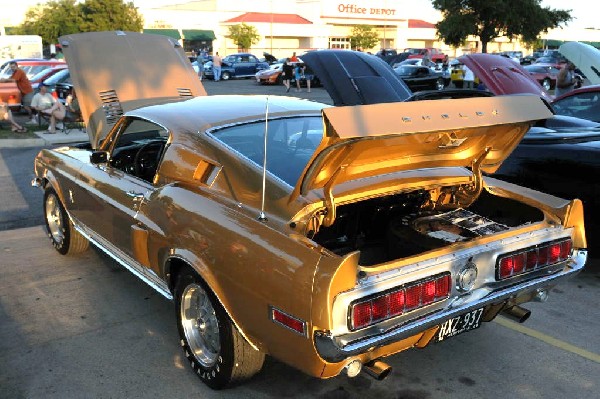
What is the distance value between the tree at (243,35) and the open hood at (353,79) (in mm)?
52004

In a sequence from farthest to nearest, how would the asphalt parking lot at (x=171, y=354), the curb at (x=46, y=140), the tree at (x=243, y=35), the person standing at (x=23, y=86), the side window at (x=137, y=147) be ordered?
the tree at (x=243, y=35)
the person standing at (x=23, y=86)
the curb at (x=46, y=140)
the side window at (x=137, y=147)
the asphalt parking lot at (x=171, y=354)

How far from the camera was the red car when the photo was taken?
15578mm

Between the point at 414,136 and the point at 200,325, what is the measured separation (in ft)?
5.52

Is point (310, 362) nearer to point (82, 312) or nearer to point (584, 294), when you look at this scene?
point (82, 312)

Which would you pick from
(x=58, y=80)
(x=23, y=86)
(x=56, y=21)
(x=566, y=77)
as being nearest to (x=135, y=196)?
(x=566, y=77)

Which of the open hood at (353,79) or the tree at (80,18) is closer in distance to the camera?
the open hood at (353,79)

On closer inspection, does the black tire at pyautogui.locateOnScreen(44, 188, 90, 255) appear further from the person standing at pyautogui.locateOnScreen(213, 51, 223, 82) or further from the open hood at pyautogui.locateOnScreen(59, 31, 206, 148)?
the person standing at pyautogui.locateOnScreen(213, 51, 223, 82)

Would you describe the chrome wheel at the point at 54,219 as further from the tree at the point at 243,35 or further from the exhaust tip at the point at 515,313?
the tree at the point at 243,35

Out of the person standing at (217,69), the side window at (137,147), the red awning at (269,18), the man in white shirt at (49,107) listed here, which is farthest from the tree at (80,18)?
the side window at (137,147)

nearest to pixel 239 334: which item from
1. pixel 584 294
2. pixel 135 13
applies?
pixel 584 294

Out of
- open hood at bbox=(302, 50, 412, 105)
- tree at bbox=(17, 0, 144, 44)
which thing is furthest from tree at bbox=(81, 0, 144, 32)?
open hood at bbox=(302, 50, 412, 105)

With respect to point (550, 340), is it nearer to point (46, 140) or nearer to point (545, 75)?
point (46, 140)

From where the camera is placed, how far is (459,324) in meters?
3.24

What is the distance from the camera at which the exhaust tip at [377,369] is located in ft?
9.66
